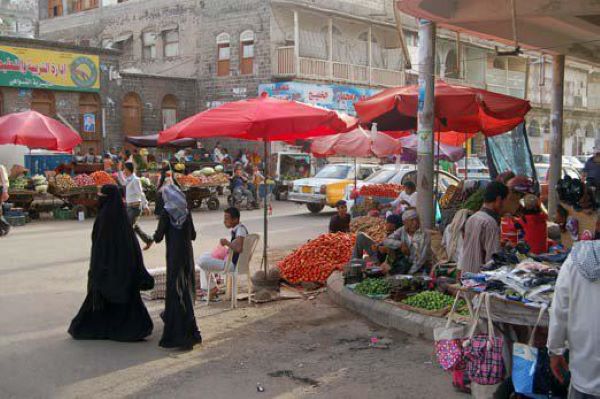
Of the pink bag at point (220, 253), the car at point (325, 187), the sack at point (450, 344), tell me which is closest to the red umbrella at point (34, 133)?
the car at point (325, 187)

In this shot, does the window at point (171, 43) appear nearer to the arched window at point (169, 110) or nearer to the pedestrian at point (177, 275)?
the arched window at point (169, 110)

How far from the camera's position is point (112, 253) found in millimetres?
6625

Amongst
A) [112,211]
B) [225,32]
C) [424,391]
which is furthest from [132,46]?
[424,391]

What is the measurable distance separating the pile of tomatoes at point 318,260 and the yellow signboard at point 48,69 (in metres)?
18.9

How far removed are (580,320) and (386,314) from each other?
3896 mm

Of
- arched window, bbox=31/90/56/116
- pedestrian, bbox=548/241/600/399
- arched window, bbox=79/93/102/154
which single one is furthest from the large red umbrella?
arched window, bbox=79/93/102/154

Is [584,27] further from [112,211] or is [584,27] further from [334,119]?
[112,211]

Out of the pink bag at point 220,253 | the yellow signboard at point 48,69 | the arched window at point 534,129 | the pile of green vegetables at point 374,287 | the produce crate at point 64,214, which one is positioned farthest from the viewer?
the arched window at point 534,129

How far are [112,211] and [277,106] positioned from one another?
9.54 feet

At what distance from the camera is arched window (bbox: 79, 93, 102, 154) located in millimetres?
27125

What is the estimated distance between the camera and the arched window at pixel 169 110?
101 feet

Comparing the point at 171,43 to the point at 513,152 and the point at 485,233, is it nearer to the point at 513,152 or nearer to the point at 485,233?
the point at 513,152

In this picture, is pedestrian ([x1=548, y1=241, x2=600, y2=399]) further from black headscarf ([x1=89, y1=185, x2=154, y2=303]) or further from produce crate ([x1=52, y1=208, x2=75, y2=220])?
produce crate ([x1=52, y1=208, x2=75, y2=220])

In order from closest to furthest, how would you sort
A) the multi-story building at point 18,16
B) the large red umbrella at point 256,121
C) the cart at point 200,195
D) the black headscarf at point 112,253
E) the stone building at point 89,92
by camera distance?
1. the black headscarf at point 112,253
2. the large red umbrella at point 256,121
3. the cart at point 200,195
4. the stone building at point 89,92
5. the multi-story building at point 18,16
